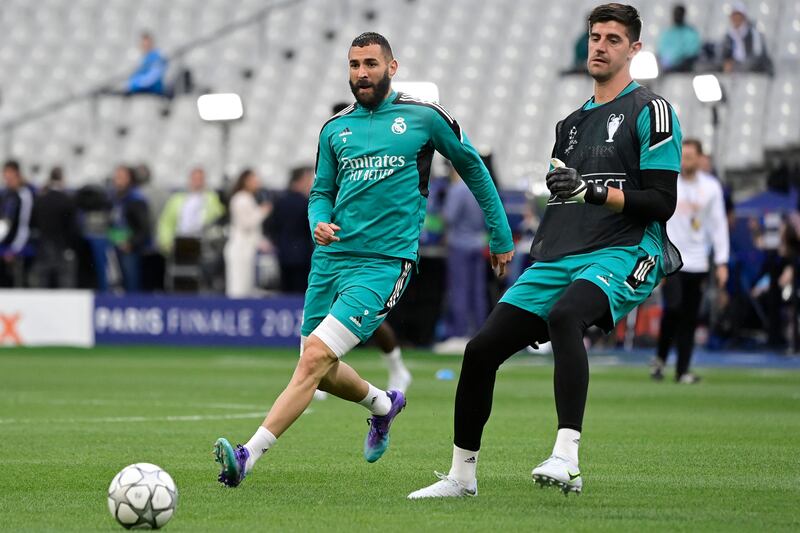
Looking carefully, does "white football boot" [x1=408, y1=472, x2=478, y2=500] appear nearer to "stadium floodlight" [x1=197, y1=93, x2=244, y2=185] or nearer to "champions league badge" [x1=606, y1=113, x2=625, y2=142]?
"champions league badge" [x1=606, y1=113, x2=625, y2=142]

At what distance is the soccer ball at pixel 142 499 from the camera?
229 inches

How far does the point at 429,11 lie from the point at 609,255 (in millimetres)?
23992

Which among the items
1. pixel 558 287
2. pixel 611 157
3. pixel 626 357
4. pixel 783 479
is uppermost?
pixel 611 157

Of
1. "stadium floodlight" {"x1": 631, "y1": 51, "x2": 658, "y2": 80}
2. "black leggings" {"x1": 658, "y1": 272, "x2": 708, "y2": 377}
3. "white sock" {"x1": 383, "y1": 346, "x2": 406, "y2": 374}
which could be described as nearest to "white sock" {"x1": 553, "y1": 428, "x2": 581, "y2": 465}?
"white sock" {"x1": 383, "y1": 346, "x2": 406, "y2": 374}

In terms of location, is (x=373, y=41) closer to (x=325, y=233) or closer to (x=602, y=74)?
(x=325, y=233)

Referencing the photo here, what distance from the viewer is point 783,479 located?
7543 mm

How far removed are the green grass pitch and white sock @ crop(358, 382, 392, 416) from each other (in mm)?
298

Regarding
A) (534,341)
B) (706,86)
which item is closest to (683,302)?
(706,86)

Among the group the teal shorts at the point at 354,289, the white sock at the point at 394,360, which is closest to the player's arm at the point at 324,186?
the teal shorts at the point at 354,289

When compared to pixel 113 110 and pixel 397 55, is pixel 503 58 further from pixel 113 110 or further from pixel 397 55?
pixel 113 110

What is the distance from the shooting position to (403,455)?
8805 millimetres

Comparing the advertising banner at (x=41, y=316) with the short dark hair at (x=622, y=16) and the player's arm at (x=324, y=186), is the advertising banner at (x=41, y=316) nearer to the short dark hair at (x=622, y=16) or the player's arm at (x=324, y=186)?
the player's arm at (x=324, y=186)

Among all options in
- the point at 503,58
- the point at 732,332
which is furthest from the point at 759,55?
the point at 503,58

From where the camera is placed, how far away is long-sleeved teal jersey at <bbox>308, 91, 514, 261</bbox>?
25.1 feet
